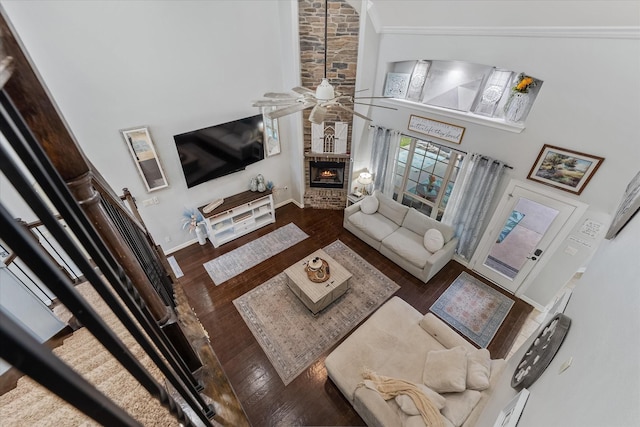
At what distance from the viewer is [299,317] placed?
379cm

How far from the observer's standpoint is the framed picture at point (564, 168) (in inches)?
117

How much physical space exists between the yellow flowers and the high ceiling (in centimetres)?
55

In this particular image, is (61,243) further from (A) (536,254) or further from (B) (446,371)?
(A) (536,254)

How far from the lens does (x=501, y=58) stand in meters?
3.24

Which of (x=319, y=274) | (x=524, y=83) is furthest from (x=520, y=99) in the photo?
(x=319, y=274)

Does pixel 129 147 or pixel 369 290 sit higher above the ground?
pixel 129 147

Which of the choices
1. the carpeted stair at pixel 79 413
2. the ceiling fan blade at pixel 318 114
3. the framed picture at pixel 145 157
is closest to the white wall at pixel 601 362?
the carpeted stair at pixel 79 413

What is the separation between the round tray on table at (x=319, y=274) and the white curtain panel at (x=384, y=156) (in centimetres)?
231

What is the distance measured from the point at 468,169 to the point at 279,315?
3.51 metres

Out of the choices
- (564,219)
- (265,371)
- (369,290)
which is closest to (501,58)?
(564,219)

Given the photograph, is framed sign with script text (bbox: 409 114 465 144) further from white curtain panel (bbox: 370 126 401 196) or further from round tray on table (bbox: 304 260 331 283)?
round tray on table (bbox: 304 260 331 283)

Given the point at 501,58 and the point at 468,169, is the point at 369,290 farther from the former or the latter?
the point at 501,58

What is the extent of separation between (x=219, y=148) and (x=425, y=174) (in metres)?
3.61

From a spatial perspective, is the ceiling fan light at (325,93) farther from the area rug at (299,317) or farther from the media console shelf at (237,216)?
the media console shelf at (237,216)
